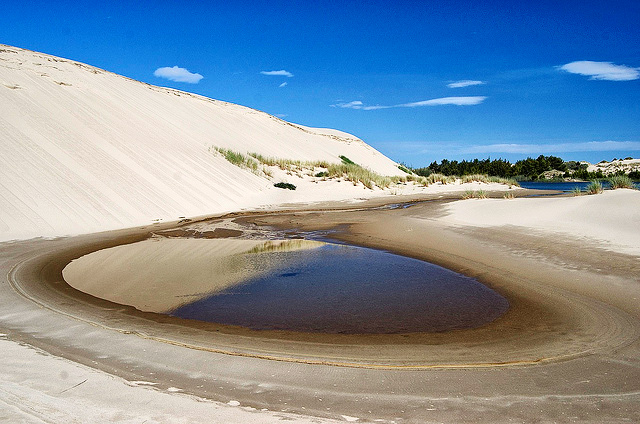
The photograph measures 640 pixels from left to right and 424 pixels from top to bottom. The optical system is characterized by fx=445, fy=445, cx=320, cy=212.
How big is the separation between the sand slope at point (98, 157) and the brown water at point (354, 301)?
6.34 m

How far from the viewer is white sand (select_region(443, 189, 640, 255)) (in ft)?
25.6

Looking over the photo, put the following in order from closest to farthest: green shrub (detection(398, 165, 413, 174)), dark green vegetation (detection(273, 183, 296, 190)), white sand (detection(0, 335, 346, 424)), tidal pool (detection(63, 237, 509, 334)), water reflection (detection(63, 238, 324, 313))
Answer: white sand (detection(0, 335, 346, 424)) → tidal pool (detection(63, 237, 509, 334)) → water reflection (detection(63, 238, 324, 313)) → dark green vegetation (detection(273, 183, 296, 190)) → green shrub (detection(398, 165, 413, 174))

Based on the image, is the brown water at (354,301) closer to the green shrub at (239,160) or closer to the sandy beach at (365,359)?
the sandy beach at (365,359)

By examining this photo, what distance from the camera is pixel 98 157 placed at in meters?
14.1

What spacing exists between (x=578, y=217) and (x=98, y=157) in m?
13.5

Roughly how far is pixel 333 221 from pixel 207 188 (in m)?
5.84

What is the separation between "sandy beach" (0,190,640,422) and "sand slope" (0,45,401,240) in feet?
15.8

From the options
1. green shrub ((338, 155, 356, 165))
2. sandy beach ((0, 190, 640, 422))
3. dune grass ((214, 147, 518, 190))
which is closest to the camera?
sandy beach ((0, 190, 640, 422))

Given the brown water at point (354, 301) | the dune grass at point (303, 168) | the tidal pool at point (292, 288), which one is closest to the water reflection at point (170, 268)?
the tidal pool at point (292, 288)

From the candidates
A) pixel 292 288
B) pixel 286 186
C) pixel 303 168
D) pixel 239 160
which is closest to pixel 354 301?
pixel 292 288

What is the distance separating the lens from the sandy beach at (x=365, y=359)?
2656 millimetres

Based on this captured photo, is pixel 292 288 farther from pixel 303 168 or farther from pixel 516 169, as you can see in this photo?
pixel 516 169

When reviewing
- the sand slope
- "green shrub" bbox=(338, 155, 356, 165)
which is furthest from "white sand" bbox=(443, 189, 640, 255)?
"green shrub" bbox=(338, 155, 356, 165)

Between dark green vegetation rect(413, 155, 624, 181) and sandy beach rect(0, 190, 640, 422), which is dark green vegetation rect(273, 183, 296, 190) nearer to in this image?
sandy beach rect(0, 190, 640, 422)
